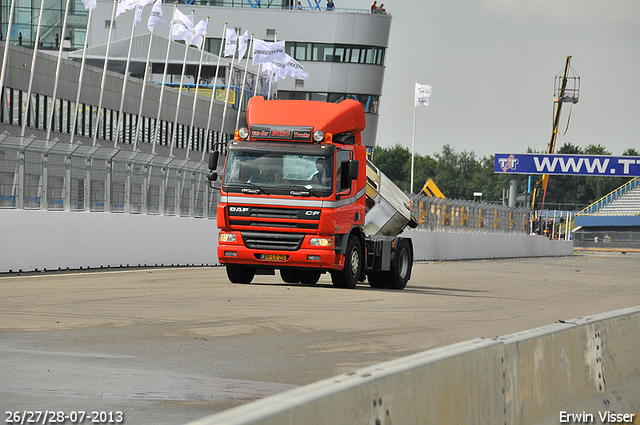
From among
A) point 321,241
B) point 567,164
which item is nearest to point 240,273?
point 321,241

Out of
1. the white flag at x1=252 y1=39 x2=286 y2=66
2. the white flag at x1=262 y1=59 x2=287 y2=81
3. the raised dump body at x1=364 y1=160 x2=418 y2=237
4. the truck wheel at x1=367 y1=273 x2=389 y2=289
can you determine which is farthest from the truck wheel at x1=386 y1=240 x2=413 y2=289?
the white flag at x1=262 y1=59 x2=287 y2=81

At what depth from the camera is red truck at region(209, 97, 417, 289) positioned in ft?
57.7

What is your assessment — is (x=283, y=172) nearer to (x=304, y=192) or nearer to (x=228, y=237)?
(x=304, y=192)

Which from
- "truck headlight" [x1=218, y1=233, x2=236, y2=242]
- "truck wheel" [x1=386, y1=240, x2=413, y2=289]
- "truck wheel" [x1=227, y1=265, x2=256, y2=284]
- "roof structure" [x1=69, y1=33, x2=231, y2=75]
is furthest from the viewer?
"roof structure" [x1=69, y1=33, x2=231, y2=75]

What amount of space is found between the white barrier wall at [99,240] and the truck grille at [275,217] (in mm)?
4911

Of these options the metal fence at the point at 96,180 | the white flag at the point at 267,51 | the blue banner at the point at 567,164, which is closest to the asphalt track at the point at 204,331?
the metal fence at the point at 96,180

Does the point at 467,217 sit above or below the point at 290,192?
above

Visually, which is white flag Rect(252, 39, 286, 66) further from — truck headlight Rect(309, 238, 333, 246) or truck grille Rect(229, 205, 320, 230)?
truck headlight Rect(309, 238, 333, 246)

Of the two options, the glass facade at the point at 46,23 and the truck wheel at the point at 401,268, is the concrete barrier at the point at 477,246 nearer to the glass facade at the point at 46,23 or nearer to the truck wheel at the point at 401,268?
the truck wheel at the point at 401,268

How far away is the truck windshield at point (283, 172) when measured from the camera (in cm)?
1758

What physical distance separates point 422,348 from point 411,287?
11.2 meters

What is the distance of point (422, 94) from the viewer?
2702 inches

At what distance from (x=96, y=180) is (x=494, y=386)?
1828cm

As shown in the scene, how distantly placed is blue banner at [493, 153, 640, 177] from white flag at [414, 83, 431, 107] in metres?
8.16
